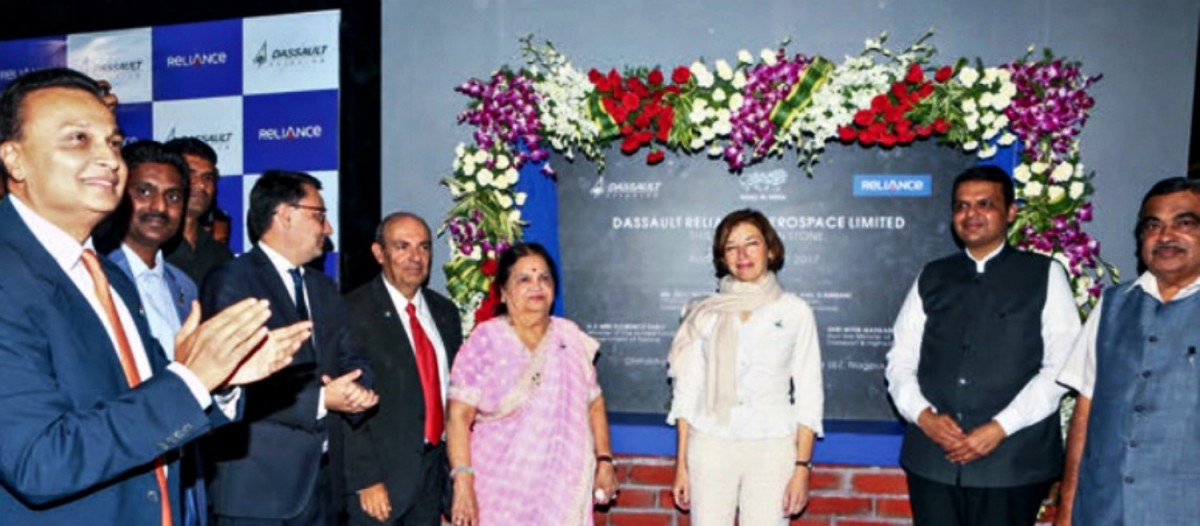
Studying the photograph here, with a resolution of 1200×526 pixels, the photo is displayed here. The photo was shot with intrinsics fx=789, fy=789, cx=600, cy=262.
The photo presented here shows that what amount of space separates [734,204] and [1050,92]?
1406 millimetres

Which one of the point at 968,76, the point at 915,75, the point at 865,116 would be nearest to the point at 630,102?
the point at 865,116

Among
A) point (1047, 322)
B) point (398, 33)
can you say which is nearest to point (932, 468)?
point (1047, 322)

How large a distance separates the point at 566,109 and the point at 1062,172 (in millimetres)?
2143

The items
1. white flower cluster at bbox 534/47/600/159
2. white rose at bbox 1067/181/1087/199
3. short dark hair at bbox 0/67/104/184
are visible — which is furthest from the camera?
white flower cluster at bbox 534/47/600/159

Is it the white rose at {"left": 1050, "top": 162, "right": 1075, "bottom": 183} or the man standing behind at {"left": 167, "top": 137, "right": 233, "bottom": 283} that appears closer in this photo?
the man standing behind at {"left": 167, "top": 137, "right": 233, "bottom": 283}

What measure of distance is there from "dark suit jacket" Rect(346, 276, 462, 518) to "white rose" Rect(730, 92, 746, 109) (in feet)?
5.52

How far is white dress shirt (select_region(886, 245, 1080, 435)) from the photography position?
9.12 ft

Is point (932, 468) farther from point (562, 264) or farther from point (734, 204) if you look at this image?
point (562, 264)

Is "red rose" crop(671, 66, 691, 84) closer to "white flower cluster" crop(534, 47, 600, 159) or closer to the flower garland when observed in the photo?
the flower garland

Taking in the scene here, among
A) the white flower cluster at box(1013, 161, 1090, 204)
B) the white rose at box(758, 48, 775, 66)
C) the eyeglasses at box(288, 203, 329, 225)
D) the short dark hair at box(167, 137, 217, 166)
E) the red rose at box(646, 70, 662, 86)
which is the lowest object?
the eyeglasses at box(288, 203, 329, 225)

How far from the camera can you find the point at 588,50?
412 cm

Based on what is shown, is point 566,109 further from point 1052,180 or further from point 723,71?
point 1052,180

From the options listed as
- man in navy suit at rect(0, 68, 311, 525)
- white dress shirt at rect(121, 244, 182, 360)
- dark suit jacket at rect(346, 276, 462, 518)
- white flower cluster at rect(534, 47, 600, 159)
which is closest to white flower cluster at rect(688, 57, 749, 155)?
white flower cluster at rect(534, 47, 600, 159)

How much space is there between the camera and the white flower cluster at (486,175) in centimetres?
372
